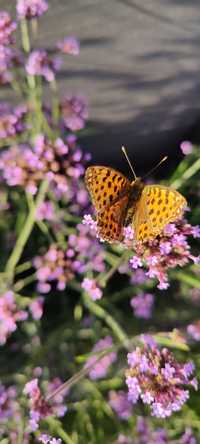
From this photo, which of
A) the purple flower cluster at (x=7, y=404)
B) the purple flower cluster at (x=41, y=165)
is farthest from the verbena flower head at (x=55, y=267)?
the purple flower cluster at (x=7, y=404)

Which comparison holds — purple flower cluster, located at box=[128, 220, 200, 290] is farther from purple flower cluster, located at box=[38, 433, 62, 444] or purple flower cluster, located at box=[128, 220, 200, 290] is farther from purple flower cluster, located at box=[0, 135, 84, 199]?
purple flower cluster, located at box=[38, 433, 62, 444]

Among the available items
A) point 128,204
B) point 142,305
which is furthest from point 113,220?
point 142,305

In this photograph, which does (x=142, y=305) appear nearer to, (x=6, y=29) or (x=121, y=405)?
(x=121, y=405)

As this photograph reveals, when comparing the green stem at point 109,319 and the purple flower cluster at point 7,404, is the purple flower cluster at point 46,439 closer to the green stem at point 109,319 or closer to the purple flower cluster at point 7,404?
the purple flower cluster at point 7,404

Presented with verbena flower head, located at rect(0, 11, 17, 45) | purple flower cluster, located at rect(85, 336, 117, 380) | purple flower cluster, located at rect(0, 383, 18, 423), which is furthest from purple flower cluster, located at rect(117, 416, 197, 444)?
verbena flower head, located at rect(0, 11, 17, 45)

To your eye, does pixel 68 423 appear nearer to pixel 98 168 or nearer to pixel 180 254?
pixel 180 254
